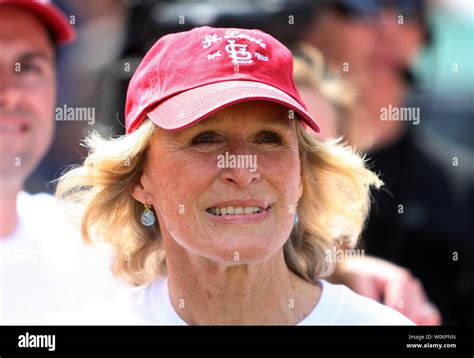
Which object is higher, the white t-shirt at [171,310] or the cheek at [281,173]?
Answer: the cheek at [281,173]

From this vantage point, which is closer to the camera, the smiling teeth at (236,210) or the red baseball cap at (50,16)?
the smiling teeth at (236,210)

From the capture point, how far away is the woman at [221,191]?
1.53 metres

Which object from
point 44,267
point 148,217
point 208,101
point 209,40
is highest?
point 209,40

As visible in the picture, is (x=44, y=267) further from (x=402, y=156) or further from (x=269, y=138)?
(x=402, y=156)

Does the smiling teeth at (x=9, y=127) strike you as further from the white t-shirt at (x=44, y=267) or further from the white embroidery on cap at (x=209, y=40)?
the white embroidery on cap at (x=209, y=40)

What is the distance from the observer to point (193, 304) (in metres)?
1.65

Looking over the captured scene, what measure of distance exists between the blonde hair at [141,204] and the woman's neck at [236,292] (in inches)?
3.2

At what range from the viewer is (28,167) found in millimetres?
2195

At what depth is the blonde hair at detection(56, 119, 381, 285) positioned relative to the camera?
1669 millimetres

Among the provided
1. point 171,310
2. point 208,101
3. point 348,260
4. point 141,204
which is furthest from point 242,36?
point 348,260

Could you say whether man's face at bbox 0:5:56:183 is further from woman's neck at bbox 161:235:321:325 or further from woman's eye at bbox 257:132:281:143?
woman's eye at bbox 257:132:281:143

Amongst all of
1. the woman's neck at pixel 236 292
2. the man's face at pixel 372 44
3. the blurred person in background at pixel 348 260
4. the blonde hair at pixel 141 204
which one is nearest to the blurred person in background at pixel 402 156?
the man's face at pixel 372 44

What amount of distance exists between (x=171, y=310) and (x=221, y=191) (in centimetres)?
27
